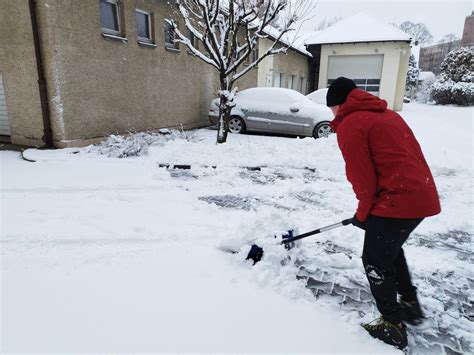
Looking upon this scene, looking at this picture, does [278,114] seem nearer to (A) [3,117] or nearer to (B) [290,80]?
(A) [3,117]

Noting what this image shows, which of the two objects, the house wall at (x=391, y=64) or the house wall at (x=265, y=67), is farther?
the house wall at (x=391, y=64)

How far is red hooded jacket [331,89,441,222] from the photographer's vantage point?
2035mm

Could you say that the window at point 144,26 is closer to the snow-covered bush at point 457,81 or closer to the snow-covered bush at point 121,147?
the snow-covered bush at point 121,147

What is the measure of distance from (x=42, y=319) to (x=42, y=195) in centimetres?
277

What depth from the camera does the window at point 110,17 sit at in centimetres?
812

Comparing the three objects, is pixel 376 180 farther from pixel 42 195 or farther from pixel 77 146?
pixel 77 146

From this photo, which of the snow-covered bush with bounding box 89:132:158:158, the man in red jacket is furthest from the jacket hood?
the snow-covered bush with bounding box 89:132:158:158

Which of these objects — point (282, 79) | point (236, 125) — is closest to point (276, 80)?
point (282, 79)

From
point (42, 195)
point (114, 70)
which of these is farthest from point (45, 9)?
point (42, 195)

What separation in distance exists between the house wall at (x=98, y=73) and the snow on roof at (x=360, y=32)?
15.2 meters

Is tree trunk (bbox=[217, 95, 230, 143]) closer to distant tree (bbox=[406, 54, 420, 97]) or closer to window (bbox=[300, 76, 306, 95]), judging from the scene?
window (bbox=[300, 76, 306, 95])

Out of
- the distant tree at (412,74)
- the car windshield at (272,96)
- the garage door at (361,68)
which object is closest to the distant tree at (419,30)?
the distant tree at (412,74)

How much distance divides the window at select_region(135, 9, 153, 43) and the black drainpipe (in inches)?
115

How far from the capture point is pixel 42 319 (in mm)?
2275
